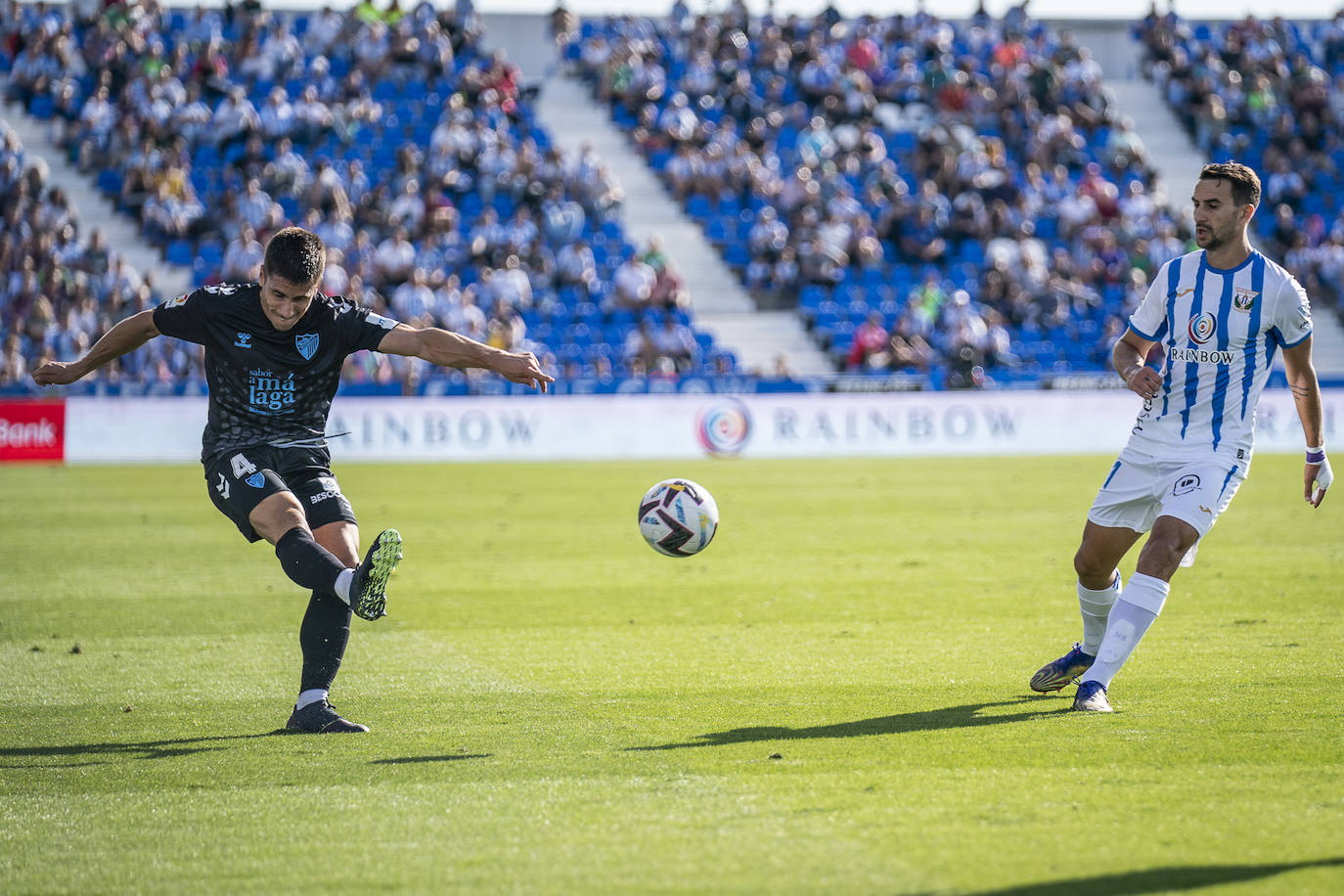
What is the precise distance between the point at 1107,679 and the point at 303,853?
3695mm

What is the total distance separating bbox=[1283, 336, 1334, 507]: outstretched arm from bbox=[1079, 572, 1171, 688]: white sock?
82 centimetres

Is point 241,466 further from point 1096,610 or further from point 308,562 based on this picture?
point 1096,610

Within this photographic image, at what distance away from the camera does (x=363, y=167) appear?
29188 millimetres

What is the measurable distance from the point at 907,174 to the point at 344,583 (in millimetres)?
28987

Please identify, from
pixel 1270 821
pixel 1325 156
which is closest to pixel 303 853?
pixel 1270 821

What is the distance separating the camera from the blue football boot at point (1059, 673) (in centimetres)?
685

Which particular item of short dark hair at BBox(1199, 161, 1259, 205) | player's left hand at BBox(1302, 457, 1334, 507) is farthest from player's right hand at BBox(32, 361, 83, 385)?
player's left hand at BBox(1302, 457, 1334, 507)

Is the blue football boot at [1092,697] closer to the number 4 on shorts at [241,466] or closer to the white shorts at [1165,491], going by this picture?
the white shorts at [1165,491]

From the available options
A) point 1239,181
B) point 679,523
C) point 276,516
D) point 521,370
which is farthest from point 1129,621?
point 276,516

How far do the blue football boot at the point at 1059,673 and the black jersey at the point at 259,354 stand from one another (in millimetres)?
3454

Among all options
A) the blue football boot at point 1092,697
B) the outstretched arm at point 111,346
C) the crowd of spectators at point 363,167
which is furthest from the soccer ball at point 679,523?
the crowd of spectators at point 363,167

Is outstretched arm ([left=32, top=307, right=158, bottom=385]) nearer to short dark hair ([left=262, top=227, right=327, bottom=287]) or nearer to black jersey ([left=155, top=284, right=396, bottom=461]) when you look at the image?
black jersey ([left=155, top=284, right=396, bottom=461])

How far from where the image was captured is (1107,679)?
257 inches

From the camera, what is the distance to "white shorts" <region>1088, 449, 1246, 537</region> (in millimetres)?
6449
